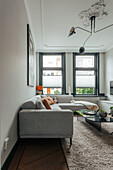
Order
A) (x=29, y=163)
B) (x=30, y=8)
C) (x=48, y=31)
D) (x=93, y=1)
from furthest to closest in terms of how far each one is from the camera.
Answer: (x=48, y=31)
(x=30, y=8)
(x=93, y=1)
(x=29, y=163)

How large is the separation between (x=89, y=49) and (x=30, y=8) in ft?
12.7

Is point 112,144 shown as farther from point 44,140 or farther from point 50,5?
point 50,5

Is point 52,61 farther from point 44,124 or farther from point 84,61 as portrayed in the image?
point 44,124

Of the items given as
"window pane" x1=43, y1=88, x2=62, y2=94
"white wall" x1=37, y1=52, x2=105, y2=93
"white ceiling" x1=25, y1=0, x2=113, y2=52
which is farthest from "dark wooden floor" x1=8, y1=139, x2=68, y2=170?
"white wall" x1=37, y1=52, x2=105, y2=93

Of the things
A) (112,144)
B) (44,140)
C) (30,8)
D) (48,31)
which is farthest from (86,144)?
(48,31)

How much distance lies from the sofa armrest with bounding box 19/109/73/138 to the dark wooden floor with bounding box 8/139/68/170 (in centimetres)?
21

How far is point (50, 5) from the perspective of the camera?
3072 millimetres

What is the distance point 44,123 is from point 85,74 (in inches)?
190

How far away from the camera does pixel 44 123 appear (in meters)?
2.32

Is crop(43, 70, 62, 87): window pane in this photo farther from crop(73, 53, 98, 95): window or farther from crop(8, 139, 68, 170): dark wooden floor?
crop(8, 139, 68, 170): dark wooden floor

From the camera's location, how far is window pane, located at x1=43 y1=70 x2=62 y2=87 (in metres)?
6.62

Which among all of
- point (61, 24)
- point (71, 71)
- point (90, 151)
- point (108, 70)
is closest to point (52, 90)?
point (71, 71)

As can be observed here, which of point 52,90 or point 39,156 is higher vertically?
point 52,90

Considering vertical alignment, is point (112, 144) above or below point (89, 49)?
below
